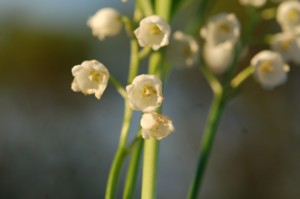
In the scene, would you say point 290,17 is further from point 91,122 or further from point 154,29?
point 91,122

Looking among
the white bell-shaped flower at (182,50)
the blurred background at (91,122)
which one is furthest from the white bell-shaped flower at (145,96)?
the blurred background at (91,122)

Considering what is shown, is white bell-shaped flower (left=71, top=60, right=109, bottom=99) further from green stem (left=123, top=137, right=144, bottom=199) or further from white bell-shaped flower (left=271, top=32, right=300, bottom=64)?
white bell-shaped flower (left=271, top=32, right=300, bottom=64)

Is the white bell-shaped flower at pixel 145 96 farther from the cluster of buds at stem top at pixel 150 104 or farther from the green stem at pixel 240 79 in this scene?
the green stem at pixel 240 79

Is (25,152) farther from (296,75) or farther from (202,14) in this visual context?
(202,14)

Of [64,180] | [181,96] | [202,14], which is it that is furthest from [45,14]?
[202,14]

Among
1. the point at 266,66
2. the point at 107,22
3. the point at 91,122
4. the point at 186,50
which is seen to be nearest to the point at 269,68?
the point at 266,66
